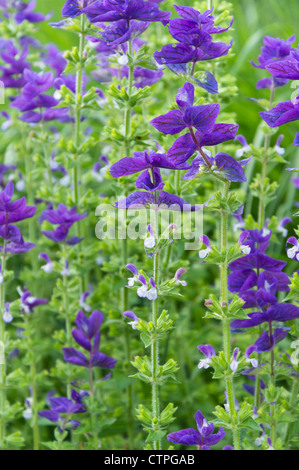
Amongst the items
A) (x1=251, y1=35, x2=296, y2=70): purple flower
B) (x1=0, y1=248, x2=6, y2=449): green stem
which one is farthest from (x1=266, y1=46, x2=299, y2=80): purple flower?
(x1=0, y1=248, x2=6, y2=449): green stem

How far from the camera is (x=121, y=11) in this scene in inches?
56.2

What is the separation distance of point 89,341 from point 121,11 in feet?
2.98

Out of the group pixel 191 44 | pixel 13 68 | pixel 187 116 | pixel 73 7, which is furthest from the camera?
pixel 13 68

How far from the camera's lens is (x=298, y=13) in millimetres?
4129

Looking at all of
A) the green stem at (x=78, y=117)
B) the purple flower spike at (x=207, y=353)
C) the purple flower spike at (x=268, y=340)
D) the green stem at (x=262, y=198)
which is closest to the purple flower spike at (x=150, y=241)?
the purple flower spike at (x=207, y=353)

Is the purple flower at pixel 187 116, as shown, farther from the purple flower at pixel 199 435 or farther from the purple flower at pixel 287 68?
the purple flower at pixel 199 435

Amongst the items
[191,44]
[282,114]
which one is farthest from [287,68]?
[191,44]

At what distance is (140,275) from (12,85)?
1.10m

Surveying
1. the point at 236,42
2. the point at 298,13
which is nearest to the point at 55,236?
the point at 236,42

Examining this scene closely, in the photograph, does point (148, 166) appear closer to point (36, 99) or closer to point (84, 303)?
point (84, 303)

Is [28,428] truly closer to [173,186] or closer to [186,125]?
[173,186]

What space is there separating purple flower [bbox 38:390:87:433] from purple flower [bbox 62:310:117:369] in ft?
0.39

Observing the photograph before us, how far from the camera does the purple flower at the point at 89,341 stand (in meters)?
1.71

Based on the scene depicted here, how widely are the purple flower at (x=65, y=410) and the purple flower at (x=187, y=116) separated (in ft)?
3.02
